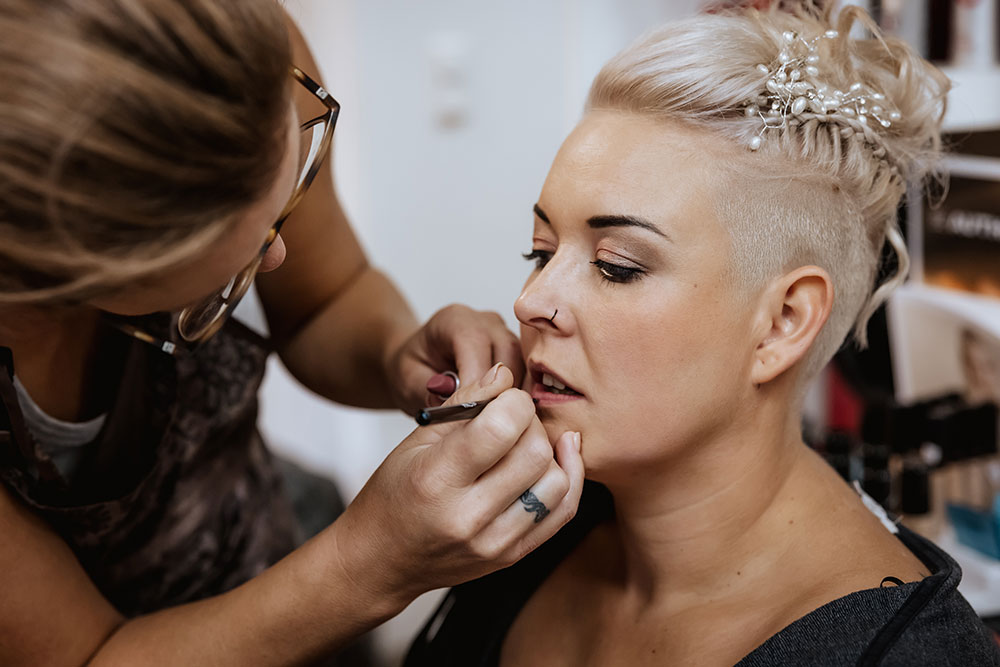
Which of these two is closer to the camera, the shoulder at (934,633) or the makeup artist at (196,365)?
the makeup artist at (196,365)

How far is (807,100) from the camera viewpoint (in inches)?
41.6

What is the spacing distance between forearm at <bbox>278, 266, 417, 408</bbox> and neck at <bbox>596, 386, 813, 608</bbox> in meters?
0.45

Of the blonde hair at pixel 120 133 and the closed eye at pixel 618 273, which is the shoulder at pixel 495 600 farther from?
the blonde hair at pixel 120 133

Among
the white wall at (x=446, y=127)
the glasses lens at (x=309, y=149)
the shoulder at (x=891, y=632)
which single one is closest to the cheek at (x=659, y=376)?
the shoulder at (x=891, y=632)

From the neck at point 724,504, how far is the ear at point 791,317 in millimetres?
58

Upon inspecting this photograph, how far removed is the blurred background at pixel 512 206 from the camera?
1.75 meters

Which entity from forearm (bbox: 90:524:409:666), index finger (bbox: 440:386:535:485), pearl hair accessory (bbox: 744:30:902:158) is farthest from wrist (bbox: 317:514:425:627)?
pearl hair accessory (bbox: 744:30:902:158)

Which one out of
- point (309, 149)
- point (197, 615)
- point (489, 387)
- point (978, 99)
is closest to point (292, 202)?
point (309, 149)

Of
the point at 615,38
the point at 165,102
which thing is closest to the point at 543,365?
the point at 165,102

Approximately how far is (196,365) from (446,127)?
1.56 meters

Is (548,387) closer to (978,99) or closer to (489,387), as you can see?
(489,387)

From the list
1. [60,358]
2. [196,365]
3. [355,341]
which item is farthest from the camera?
[355,341]

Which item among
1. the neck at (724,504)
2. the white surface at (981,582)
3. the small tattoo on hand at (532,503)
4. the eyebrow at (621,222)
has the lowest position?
the white surface at (981,582)

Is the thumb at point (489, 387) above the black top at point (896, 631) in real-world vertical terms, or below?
above
